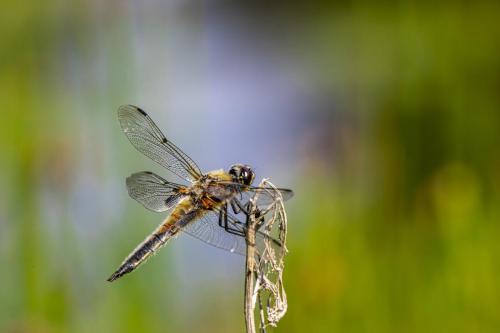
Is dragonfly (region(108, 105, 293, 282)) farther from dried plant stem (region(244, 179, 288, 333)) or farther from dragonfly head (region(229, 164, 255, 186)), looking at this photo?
dried plant stem (region(244, 179, 288, 333))

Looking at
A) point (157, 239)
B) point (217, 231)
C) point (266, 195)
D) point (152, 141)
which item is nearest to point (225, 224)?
point (217, 231)

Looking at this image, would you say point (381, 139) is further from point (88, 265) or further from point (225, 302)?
point (88, 265)

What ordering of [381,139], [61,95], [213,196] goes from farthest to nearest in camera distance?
[381,139], [61,95], [213,196]

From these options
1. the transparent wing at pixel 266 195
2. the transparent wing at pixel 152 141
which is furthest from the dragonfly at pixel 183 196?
the transparent wing at pixel 266 195

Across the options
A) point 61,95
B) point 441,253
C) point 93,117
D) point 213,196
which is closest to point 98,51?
point 93,117

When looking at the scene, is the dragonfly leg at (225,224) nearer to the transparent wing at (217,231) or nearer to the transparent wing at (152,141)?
the transparent wing at (217,231)
